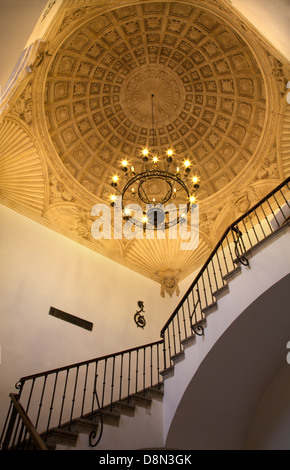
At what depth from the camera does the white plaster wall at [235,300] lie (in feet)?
15.6

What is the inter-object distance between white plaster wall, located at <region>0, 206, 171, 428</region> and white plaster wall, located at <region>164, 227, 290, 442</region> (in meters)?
3.05

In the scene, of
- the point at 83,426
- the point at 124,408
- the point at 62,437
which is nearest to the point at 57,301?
the point at 124,408

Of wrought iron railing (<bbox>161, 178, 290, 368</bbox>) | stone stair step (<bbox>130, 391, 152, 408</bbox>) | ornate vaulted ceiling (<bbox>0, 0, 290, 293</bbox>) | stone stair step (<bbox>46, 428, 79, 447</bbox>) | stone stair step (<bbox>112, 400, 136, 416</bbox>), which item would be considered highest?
ornate vaulted ceiling (<bbox>0, 0, 290, 293</bbox>)

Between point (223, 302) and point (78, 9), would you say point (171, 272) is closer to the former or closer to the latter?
point (223, 302)

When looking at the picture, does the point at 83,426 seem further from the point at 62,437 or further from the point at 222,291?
the point at 222,291

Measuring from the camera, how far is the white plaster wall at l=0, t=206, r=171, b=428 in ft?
23.4

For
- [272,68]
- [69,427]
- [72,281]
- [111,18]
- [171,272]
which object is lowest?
[69,427]

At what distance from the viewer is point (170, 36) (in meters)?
9.23

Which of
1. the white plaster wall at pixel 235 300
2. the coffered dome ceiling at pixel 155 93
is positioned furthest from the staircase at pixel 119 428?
the coffered dome ceiling at pixel 155 93

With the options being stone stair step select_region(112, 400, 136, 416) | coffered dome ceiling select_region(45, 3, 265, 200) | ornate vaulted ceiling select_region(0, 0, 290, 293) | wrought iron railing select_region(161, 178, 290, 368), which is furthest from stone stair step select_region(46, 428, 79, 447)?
coffered dome ceiling select_region(45, 3, 265, 200)

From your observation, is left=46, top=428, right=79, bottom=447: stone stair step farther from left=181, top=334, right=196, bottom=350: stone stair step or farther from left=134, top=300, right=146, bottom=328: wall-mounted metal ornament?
left=134, top=300, right=146, bottom=328: wall-mounted metal ornament

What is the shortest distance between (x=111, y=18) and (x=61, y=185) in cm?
443
